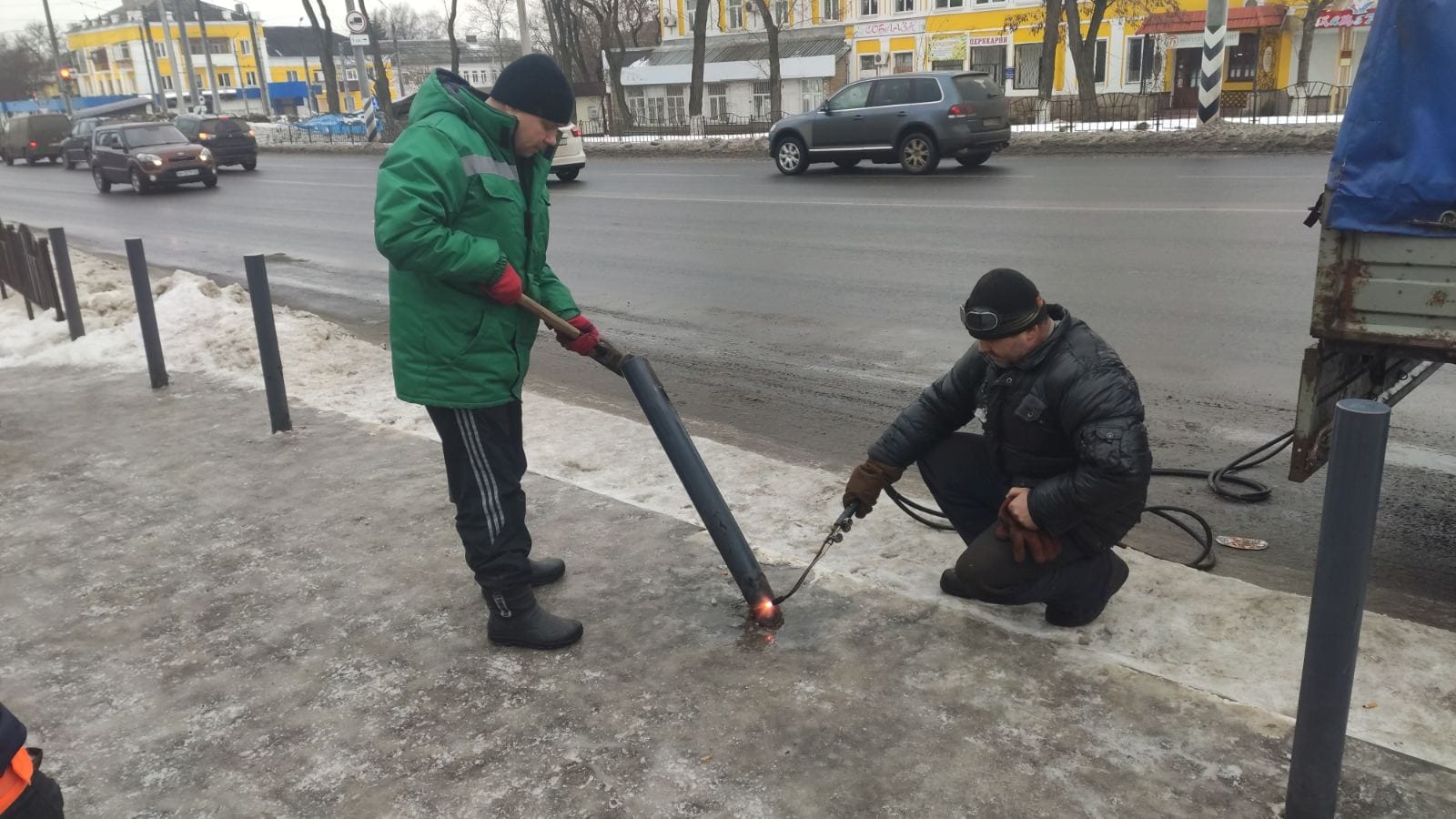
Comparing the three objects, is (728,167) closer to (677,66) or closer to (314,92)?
(677,66)

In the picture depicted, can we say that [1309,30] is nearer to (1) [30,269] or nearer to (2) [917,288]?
(2) [917,288]

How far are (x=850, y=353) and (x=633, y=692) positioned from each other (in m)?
4.49

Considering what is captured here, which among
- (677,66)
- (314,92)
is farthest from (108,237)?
(314,92)

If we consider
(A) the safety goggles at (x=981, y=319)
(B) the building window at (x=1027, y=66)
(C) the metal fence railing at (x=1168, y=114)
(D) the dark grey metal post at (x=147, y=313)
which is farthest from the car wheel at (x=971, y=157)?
(B) the building window at (x=1027, y=66)

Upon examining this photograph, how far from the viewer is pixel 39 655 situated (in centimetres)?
347

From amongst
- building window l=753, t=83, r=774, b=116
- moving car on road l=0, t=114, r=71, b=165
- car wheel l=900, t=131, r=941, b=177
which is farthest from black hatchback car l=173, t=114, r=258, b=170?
building window l=753, t=83, r=774, b=116

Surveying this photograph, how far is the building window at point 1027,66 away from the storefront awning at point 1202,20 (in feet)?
16.0

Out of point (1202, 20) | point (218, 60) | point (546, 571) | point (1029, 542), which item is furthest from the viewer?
point (218, 60)

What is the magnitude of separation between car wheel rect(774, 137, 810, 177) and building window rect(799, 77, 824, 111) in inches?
1216

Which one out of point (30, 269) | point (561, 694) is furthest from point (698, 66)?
point (561, 694)

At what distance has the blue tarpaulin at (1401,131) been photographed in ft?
10.7

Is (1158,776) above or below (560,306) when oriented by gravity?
below

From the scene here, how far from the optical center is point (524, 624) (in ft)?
11.1

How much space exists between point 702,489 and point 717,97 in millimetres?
52268
